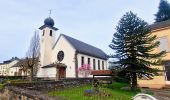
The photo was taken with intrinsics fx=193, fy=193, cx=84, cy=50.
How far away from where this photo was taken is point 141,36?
1778 cm

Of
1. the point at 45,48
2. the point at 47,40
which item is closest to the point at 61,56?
the point at 45,48

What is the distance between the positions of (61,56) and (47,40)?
594 cm

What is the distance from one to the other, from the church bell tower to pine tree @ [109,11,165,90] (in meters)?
23.7

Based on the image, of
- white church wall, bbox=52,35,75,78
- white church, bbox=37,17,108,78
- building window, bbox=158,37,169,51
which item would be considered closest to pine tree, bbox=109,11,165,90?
building window, bbox=158,37,169,51

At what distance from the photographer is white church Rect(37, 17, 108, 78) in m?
34.8

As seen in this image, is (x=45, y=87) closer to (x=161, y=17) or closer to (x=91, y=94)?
(x=91, y=94)

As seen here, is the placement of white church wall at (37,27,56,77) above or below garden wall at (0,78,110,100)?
above

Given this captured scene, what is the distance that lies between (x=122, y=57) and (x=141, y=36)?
102 inches

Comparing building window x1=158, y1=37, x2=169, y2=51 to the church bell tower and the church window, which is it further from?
the church bell tower

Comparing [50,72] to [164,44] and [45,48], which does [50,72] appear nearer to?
[45,48]

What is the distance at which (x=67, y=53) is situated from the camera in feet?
118

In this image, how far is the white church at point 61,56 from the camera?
114 ft

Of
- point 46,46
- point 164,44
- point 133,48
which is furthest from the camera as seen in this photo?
point 46,46

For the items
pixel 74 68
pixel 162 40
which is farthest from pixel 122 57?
pixel 74 68
